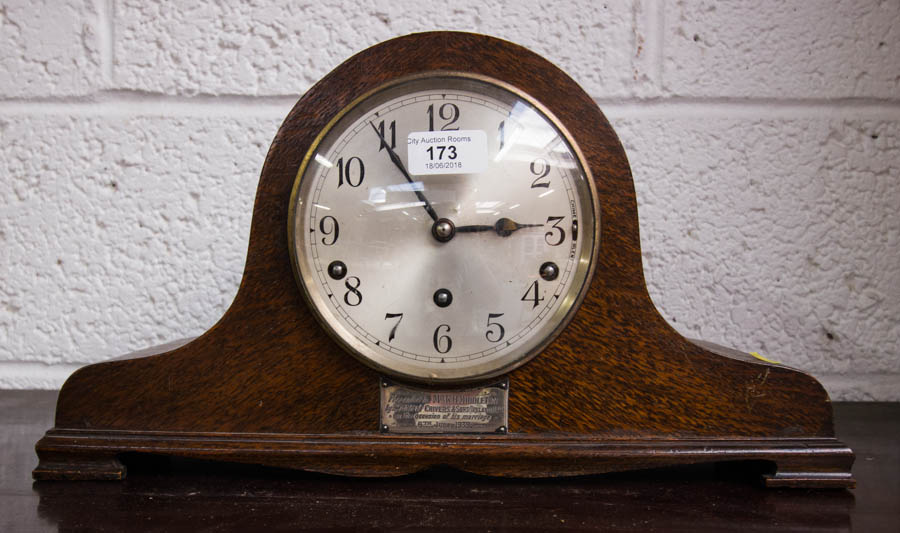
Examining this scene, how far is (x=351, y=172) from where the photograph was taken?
2.18 feet

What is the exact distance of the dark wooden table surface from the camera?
0.56 m

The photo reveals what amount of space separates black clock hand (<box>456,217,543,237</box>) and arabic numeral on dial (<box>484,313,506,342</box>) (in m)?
0.09

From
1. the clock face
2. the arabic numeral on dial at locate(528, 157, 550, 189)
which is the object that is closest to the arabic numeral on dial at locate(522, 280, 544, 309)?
the clock face

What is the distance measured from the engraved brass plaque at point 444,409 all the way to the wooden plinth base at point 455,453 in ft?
0.04

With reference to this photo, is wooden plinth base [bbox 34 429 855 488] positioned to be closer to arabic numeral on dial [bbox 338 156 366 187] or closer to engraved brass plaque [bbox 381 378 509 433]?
engraved brass plaque [bbox 381 378 509 433]

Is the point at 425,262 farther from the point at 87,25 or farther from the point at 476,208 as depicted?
the point at 87,25

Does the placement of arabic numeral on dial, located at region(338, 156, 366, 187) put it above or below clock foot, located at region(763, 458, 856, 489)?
above

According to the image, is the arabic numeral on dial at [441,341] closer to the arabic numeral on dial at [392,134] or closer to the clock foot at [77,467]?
the arabic numeral on dial at [392,134]

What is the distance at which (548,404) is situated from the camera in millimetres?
656

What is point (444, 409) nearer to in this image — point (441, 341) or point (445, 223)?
point (441, 341)

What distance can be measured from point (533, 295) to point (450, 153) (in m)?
0.18

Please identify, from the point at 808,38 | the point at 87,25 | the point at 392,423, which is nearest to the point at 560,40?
the point at 808,38

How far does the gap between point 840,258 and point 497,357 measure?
2.14 feet

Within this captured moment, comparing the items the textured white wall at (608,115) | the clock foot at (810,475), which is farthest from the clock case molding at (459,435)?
the textured white wall at (608,115)
